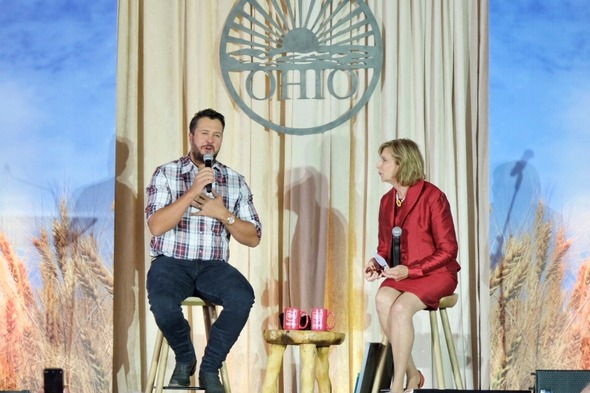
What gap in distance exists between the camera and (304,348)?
15.0 feet

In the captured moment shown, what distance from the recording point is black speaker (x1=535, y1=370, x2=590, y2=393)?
3.43m

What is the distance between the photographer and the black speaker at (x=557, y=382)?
135 inches

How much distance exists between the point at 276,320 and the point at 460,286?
0.93m

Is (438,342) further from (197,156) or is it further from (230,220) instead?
(197,156)

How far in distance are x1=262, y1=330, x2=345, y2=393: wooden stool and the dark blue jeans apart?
0.23 meters

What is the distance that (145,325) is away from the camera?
541 cm

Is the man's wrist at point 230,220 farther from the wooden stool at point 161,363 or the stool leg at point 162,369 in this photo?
the stool leg at point 162,369

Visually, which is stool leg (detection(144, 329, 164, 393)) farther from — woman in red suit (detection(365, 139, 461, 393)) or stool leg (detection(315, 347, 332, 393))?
woman in red suit (detection(365, 139, 461, 393))

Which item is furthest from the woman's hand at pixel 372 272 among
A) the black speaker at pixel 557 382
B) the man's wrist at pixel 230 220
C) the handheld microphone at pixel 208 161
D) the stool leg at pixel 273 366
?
the black speaker at pixel 557 382

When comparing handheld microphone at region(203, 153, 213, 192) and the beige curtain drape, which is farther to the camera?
the beige curtain drape

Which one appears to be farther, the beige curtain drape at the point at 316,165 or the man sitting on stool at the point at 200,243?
the beige curtain drape at the point at 316,165

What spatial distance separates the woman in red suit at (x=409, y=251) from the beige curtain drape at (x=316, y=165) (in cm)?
64

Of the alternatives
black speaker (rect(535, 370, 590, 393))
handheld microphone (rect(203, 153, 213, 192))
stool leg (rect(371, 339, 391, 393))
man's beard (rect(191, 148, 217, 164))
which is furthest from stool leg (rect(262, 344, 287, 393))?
black speaker (rect(535, 370, 590, 393))

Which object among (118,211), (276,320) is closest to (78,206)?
(118,211)
